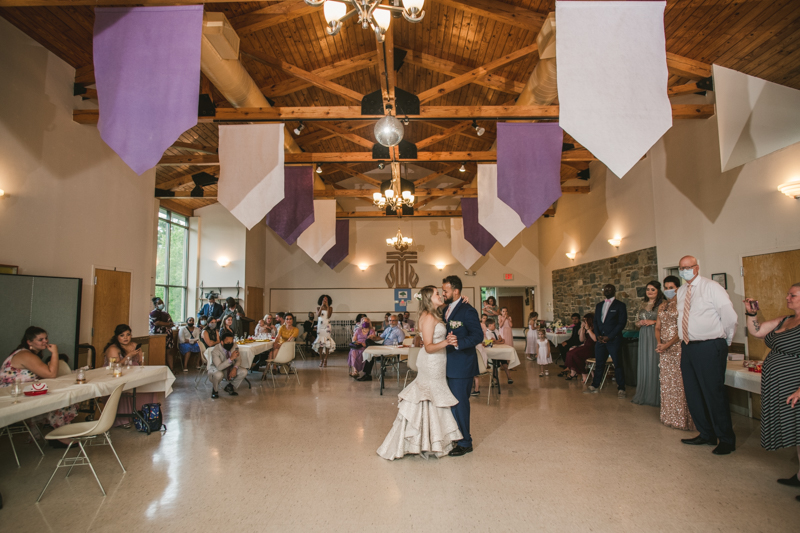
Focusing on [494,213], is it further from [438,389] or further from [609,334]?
[438,389]

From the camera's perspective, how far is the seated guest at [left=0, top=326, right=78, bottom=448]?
3.76 m

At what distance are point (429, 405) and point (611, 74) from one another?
287 cm

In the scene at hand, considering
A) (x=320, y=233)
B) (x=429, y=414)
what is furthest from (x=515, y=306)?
(x=429, y=414)

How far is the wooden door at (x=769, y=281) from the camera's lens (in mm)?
4637

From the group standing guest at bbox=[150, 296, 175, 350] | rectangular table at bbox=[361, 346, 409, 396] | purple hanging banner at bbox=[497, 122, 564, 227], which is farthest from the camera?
standing guest at bbox=[150, 296, 175, 350]

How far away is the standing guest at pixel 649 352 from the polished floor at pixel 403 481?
25.1 inches

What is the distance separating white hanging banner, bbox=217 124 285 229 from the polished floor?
2337 mm

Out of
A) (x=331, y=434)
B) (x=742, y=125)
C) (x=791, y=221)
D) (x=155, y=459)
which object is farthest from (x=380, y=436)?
(x=742, y=125)

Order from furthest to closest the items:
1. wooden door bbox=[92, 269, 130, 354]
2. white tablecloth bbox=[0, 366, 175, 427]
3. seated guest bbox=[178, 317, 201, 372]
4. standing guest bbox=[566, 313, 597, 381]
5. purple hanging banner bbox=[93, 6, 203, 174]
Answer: seated guest bbox=[178, 317, 201, 372] → standing guest bbox=[566, 313, 597, 381] → wooden door bbox=[92, 269, 130, 354] → purple hanging banner bbox=[93, 6, 203, 174] → white tablecloth bbox=[0, 366, 175, 427]

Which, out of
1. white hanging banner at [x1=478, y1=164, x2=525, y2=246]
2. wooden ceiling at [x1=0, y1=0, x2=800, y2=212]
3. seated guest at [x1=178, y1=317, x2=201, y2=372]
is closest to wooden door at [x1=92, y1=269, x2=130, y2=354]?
seated guest at [x1=178, y1=317, x2=201, y2=372]

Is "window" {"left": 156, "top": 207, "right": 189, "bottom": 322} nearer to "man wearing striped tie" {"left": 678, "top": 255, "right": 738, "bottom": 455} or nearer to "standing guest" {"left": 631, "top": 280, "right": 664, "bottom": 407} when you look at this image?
"standing guest" {"left": 631, "top": 280, "right": 664, "bottom": 407}

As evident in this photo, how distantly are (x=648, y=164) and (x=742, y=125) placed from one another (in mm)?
2429

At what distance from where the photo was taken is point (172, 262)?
11477mm

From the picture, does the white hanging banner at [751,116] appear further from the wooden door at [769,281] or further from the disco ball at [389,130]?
the disco ball at [389,130]
